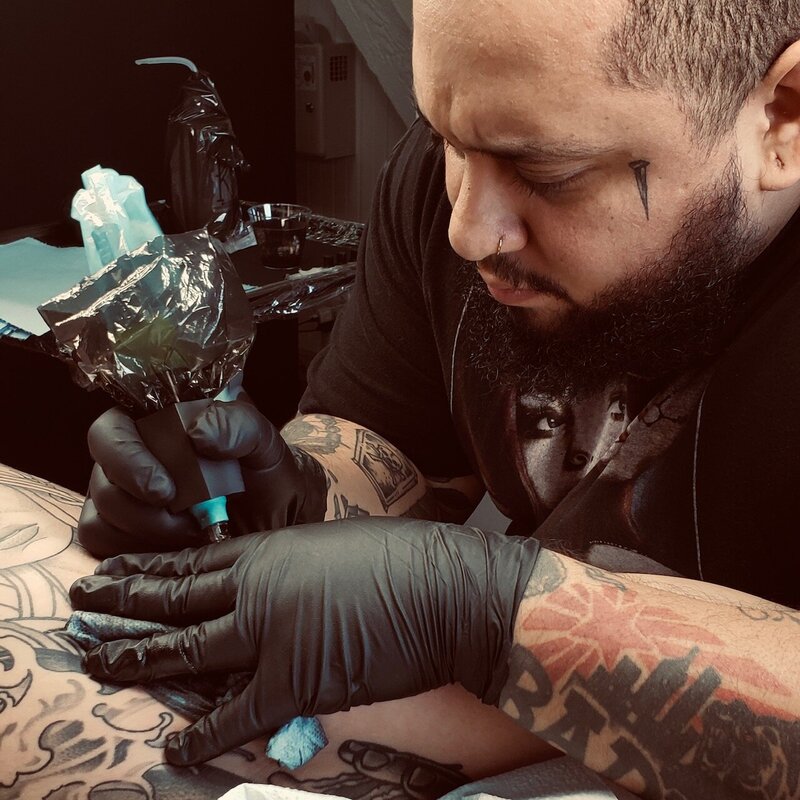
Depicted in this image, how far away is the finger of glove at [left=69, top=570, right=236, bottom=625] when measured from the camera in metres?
0.83

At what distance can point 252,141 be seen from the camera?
2436 millimetres

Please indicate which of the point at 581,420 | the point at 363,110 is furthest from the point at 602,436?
the point at 363,110

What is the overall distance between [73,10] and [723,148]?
1.57m

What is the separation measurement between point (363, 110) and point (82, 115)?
0.86 metres

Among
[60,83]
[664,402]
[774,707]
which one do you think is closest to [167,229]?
[60,83]

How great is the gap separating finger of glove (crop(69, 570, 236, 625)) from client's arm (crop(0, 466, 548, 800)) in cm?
4

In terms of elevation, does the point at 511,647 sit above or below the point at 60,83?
below

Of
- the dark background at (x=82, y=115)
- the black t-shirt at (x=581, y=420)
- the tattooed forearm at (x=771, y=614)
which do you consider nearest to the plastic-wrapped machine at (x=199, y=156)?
the dark background at (x=82, y=115)

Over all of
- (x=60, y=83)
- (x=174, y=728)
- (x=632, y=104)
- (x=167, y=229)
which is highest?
(x=632, y=104)

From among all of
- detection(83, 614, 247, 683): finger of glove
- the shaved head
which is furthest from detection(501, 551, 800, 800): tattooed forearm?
the shaved head

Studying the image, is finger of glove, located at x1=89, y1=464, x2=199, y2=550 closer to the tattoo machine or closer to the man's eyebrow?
the tattoo machine

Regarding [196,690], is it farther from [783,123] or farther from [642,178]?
[783,123]

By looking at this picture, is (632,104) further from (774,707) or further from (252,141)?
(252,141)

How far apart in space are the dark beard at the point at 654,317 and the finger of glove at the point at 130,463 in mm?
422
